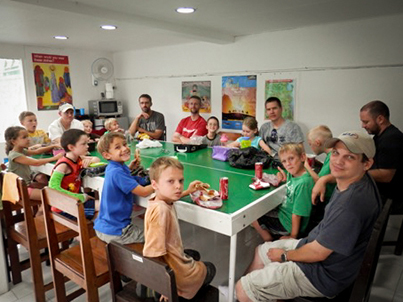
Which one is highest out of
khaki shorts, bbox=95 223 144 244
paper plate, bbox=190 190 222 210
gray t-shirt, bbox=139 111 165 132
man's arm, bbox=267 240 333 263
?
gray t-shirt, bbox=139 111 165 132

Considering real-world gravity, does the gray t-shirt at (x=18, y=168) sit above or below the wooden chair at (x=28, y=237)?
above

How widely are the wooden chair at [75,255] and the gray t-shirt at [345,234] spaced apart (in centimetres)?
110

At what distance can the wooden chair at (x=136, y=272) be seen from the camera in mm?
1121

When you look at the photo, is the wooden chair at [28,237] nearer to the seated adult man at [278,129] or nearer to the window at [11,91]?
the seated adult man at [278,129]

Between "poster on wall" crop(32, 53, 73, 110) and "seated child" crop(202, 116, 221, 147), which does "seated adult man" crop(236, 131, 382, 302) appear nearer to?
"seated child" crop(202, 116, 221, 147)

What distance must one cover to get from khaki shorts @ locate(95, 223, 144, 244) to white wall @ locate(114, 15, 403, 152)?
9.70ft

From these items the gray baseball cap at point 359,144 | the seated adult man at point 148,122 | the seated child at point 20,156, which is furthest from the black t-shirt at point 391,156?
the seated adult man at point 148,122

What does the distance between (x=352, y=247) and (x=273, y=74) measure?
331cm

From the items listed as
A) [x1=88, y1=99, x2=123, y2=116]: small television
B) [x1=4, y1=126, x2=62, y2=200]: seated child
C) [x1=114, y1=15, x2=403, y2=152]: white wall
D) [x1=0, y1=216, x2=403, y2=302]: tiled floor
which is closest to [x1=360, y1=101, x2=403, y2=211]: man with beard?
[x1=0, y1=216, x2=403, y2=302]: tiled floor

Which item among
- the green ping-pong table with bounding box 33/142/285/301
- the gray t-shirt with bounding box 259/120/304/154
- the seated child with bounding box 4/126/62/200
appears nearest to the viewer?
the green ping-pong table with bounding box 33/142/285/301

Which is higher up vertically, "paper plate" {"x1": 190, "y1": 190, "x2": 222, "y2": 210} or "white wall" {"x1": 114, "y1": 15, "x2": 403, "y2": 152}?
"white wall" {"x1": 114, "y1": 15, "x2": 403, "y2": 152}

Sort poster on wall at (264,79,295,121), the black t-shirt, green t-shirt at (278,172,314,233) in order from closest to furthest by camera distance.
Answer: green t-shirt at (278,172,314,233) → the black t-shirt → poster on wall at (264,79,295,121)

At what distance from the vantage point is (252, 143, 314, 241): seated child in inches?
76.8

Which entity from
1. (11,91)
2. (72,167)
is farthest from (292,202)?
(11,91)
